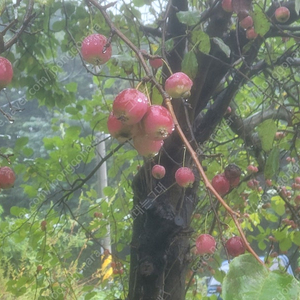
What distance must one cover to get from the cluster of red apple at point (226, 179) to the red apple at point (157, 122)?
380 millimetres

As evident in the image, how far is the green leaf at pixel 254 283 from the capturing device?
0.34 m

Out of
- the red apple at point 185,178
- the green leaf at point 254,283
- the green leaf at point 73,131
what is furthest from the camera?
the green leaf at point 73,131

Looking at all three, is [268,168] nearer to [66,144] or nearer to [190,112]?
[190,112]

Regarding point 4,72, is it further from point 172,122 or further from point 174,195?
point 174,195

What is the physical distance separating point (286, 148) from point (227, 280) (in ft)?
3.91

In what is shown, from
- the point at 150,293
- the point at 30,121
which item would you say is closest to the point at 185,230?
the point at 150,293

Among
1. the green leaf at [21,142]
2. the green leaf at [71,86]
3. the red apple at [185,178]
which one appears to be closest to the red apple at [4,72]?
the red apple at [185,178]

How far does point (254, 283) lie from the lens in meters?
0.35

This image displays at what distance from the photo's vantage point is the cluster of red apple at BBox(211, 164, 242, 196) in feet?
2.58

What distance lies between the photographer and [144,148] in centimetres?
49

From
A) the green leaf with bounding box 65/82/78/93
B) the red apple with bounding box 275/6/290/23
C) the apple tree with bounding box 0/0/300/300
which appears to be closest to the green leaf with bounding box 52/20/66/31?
the apple tree with bounding box 0/0/300/300

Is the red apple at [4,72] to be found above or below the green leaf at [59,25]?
below

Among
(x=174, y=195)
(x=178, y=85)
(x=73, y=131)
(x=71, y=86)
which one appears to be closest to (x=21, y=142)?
(x=73, y=131)

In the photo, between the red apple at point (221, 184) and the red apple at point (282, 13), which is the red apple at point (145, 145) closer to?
the red apple at point (221, 184)
